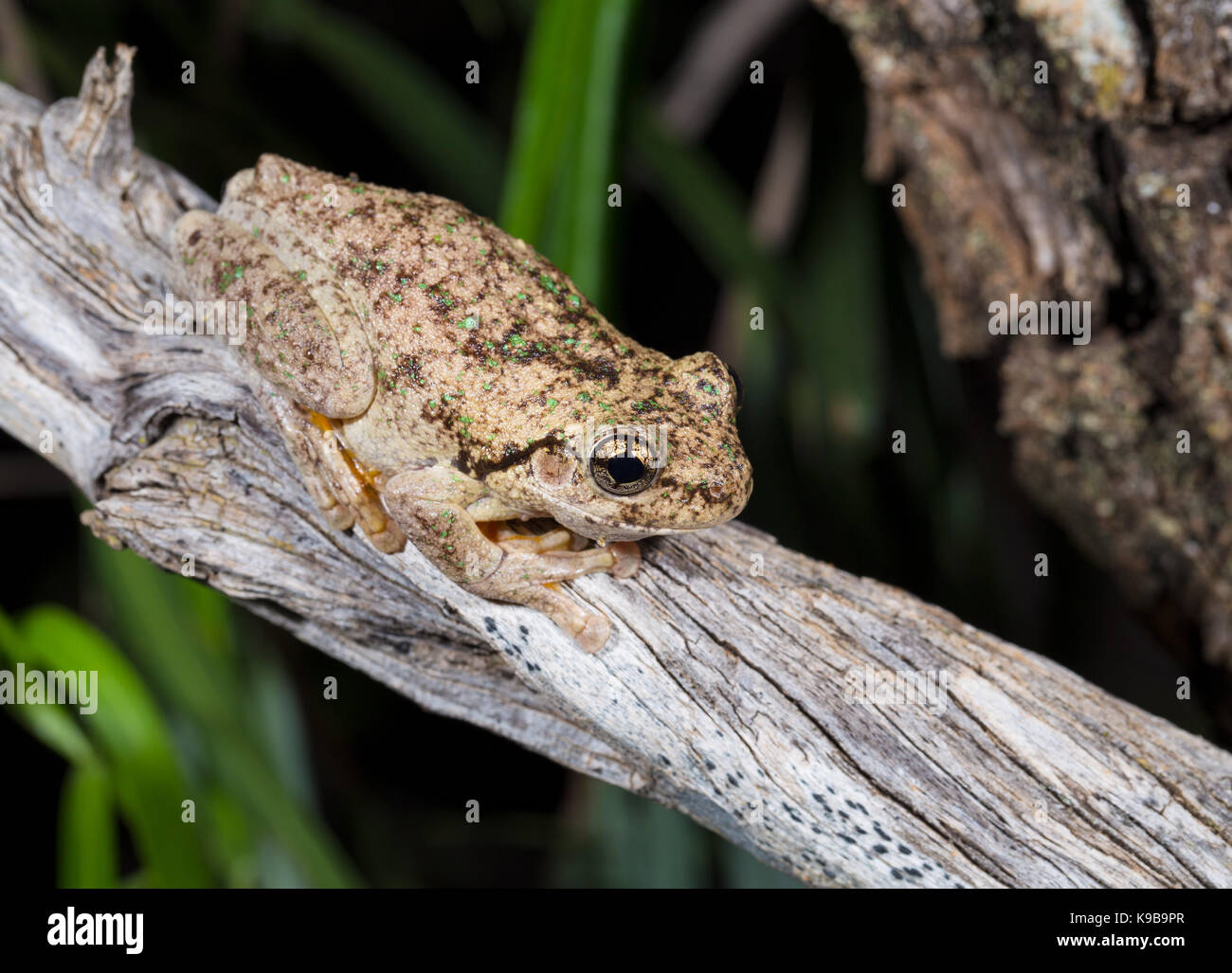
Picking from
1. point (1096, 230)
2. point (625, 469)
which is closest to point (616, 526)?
point (625, 469)

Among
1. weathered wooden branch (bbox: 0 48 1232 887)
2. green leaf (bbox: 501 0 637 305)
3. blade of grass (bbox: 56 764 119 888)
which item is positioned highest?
green leaf (bbox: 501 0 637 305)

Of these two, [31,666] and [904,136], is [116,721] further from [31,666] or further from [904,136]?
[904,136]

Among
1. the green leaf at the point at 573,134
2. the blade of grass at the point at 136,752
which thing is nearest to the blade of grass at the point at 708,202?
the green leaf at the point at 573,134

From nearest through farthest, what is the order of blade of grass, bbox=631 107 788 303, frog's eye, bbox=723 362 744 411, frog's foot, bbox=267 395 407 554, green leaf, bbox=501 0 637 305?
frog's foot, bbox=267 395 407 554 → frog's eye, bbox=723 362 744 411 → green leaf, bbox=501 0 637 305 → blade of grass, bbox=631 107 788 303

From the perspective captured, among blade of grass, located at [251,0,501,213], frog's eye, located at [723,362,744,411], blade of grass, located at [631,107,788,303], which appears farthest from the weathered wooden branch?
blade of grass, located at [631,107,788,303]

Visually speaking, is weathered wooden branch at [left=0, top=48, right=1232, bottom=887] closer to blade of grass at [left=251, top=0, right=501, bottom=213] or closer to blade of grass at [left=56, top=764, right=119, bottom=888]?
blade of grass at [left=56, top=764, right=119, bottom=888]

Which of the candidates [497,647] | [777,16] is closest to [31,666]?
[497,647]

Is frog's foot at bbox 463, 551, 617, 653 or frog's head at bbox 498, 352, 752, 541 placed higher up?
frog's head at bbox 498, 352, 752, 541

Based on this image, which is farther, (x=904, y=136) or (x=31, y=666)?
(x=904, y=136)
